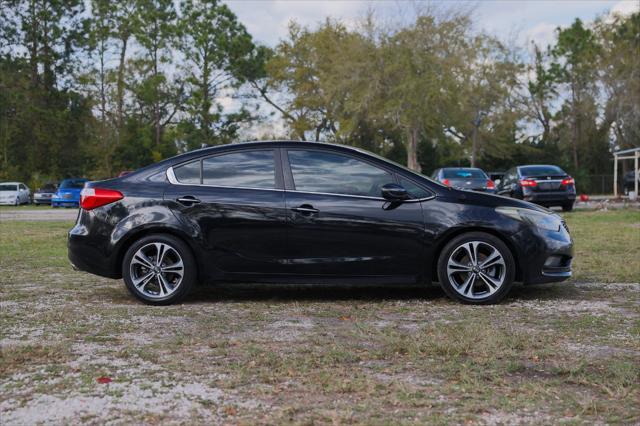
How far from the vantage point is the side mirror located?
725 cm

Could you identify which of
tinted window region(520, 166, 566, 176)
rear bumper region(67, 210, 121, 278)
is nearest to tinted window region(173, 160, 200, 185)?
rear bumper region(67, 210, 121, 278)

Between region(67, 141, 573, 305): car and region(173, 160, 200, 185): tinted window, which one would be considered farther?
region(173, 160, 200, 185): tinted window

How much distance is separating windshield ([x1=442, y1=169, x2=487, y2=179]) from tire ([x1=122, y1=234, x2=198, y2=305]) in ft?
59.1

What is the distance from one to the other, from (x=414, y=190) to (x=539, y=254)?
1.29 m

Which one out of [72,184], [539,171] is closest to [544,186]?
[539,171]

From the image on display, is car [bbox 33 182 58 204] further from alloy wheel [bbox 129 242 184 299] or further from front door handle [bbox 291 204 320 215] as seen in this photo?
front door handle [bbox 291 204 320 215]

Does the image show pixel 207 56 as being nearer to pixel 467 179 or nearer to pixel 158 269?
pixel 467 179

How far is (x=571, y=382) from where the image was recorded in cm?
443

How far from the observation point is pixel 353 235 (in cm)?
722

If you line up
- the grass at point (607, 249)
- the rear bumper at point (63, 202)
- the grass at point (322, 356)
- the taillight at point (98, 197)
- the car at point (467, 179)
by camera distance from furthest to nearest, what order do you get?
the rear bumper at point (63, 202)
the car at point (467, 179)
the grass at point (607, 249)
the taillight at point (98, 197)
the grass at point (322, 356)

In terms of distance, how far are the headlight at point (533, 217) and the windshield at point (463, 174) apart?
17.0m

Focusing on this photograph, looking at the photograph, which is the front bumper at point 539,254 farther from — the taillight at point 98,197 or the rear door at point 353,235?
the taillight at point 98,197

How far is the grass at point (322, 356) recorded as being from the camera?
3945 mm

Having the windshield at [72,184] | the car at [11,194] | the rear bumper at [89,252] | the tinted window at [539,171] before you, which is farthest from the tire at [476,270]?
the car at [11,194]
